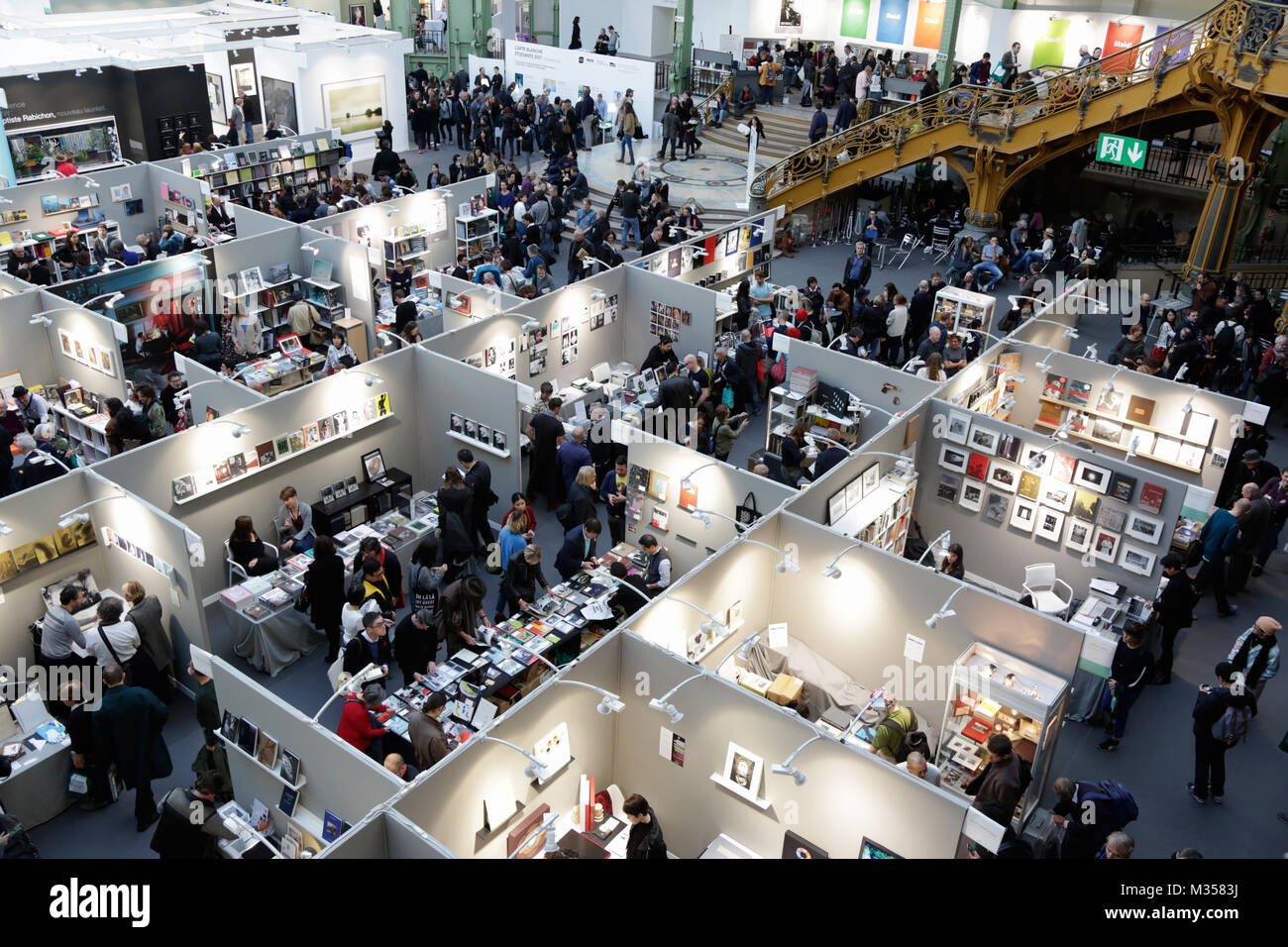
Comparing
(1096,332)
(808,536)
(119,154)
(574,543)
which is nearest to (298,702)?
(574,543)

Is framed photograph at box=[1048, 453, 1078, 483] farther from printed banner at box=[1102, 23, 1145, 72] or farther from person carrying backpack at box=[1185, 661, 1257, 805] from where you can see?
printed banner at box=[1102, 23, 1145, 72]

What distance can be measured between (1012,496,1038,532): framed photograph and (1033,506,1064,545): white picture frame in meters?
0.05

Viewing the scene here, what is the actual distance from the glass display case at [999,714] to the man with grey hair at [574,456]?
14.2 ft

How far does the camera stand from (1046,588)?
9461mm

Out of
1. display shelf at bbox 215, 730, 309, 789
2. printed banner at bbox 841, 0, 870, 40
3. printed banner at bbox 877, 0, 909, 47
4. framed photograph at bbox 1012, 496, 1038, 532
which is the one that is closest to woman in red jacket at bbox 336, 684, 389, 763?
display shelf at bbox 215, 730, 309, 789

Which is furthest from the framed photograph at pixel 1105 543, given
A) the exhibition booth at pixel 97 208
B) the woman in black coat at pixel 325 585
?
the exhibition booth at pixel 97 208

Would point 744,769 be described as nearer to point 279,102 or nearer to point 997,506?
point 997,506

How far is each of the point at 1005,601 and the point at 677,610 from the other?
2317 mm

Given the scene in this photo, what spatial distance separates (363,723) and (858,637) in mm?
3755

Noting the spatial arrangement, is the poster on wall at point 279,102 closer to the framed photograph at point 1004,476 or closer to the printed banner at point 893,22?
the printed banner at point 893,22

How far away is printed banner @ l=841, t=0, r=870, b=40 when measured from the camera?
2616 cm

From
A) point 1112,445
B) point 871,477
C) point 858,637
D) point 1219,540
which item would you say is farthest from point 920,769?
point 1112,445

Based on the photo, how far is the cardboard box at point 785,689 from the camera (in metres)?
7.44

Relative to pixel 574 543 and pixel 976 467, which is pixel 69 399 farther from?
pixel 976 467
